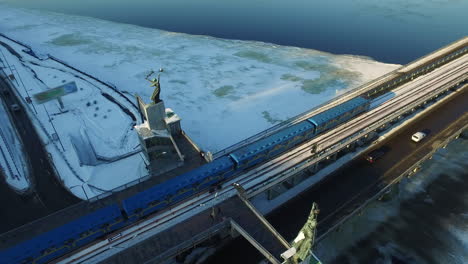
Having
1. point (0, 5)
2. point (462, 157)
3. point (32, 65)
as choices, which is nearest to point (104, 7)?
point (0, 5)

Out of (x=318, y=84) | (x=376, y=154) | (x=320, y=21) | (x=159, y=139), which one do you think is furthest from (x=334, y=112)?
(x=320, y=21)

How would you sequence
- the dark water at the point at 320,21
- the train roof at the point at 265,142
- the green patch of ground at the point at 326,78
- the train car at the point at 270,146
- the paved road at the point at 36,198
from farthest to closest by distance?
the dark water at the point at 320,21
the green patch of ground at the point at 326,78
the train car at the point at 270,146
the train roof at the point at 265,142
the paved road at the point at 36,198

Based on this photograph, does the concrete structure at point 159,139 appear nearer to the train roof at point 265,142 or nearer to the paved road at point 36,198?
the train roof at point 265,142

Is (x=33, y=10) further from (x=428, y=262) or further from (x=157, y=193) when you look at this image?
(x=428, y=262)

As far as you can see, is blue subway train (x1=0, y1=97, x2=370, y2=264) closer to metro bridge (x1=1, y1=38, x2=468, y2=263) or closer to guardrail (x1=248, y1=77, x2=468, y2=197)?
metro bridge (x1=1, y1=38, x2=468, y2=263)

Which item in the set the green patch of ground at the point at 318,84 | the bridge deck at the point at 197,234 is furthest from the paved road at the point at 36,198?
the green patch of ground at the point at 318,84

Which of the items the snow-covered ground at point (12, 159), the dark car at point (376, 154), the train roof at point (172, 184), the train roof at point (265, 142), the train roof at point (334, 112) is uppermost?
the train roof at point (334, 112)

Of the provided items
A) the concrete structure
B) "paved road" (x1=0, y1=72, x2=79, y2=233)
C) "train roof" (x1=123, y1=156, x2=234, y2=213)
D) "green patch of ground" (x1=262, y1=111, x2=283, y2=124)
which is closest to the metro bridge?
"train roof" (x1=123, y1=156, x2=234, y2=213)
